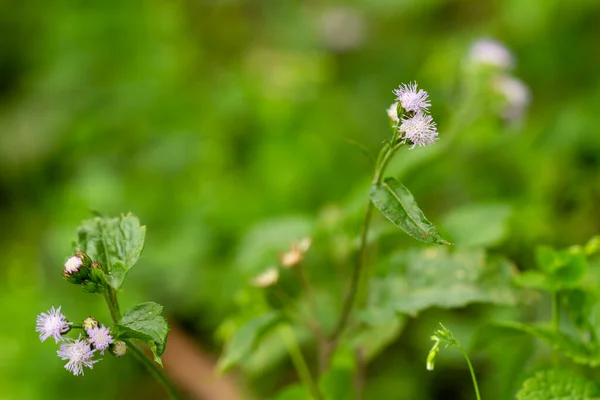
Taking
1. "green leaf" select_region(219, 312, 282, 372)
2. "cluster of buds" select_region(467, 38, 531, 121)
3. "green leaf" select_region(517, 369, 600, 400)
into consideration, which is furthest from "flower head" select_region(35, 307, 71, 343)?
"cluster of buds" select_region(467, 38, 531, 121)

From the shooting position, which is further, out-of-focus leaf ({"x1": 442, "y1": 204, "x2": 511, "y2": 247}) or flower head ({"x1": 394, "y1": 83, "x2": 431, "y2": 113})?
out-of-focus leaf ({"x1": 442, "y1": 204, "x2": 511, "y2": 247})

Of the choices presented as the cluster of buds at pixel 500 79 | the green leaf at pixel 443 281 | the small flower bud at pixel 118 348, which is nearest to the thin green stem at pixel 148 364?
the small flower bud at pixel 118 348

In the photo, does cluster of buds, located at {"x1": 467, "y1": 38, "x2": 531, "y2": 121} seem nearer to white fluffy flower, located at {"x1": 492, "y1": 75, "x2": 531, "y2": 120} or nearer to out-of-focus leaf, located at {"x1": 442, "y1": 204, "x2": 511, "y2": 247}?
white fluffy flower, located at {"x1": 492, "y1": 75, "x2": 531, "y2": 120}

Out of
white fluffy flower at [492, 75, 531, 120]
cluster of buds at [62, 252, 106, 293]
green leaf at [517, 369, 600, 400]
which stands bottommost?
green leaf at [517, 369, 600, 400]

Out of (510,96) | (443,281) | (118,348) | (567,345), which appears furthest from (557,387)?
(510,96)

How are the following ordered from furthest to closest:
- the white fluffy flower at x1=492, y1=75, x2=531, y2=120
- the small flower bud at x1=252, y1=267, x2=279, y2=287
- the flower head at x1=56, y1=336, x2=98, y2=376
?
1. the white fluffy flower at x1=492, y1=75, x2=531, y2=120
2. the small flower bud at x1=252, y1=267, x2=279, y2=287
3. the flower head at x1=56, y1=336, x2=98, y2=376

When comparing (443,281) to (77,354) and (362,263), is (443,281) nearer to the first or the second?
(362,263)

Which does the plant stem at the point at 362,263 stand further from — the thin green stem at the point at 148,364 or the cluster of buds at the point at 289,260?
the thin green stem at the point at 148,364
